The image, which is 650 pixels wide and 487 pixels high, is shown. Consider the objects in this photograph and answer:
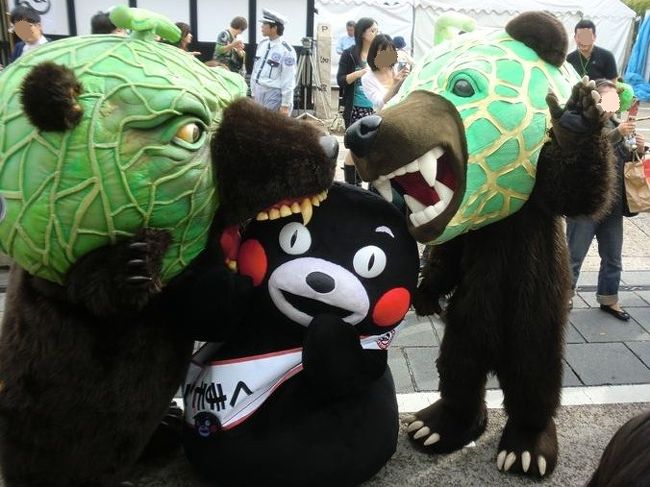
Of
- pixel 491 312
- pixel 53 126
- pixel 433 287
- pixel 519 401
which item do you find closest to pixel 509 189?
pixel 491 312

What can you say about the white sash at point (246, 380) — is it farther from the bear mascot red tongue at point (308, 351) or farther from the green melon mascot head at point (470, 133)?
the green melon mascot head at point (470, 133)

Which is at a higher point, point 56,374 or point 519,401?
point 56,374

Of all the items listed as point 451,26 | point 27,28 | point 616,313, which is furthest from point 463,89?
point 27,28

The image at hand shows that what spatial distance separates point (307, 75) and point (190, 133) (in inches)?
379

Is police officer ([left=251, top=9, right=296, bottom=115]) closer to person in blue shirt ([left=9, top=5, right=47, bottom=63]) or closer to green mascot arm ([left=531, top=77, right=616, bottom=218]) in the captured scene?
person in blue shirt ([left=9, top=5, right=47, bottom=63])

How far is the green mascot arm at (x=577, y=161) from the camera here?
1801 mm

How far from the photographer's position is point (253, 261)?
1.93 meters

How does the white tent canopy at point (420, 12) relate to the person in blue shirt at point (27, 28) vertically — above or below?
below

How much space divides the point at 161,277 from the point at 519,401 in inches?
55.8

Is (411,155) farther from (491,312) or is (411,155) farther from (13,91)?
(13,91)

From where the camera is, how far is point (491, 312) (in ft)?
7.05

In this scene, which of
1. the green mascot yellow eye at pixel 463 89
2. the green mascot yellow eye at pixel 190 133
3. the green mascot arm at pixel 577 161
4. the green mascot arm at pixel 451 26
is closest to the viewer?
the green mascot yellow eye at pixel 190 133

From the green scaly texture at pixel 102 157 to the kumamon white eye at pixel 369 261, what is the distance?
1.78 feet

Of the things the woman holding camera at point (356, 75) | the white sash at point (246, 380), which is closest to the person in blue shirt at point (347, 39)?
the woman holding camera at point (356, 75)
